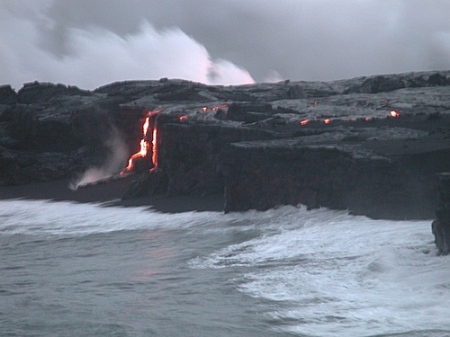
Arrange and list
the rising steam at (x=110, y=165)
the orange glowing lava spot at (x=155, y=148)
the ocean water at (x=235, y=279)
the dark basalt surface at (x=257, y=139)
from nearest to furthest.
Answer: the ocean water at (x=235, y=279) → the dark basalt surface at (x=257, y=139) → the orange glowing lava spot at (x=155, y=148) → the rising steam at (x=110, y=165)

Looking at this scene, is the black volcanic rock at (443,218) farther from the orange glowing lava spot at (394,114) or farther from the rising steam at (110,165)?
the rising steam at (110,165)

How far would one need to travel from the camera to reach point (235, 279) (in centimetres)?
1436

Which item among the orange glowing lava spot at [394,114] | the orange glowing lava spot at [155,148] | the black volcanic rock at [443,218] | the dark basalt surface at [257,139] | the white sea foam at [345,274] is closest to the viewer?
the white sea foam at [345,274]

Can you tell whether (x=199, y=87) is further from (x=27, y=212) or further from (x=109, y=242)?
(x=109, y=242)

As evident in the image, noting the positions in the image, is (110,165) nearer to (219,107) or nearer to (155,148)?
(155,148)

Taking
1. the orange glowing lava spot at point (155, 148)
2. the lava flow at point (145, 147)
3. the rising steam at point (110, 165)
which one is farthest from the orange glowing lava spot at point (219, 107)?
the rising steam at point (110, 165)

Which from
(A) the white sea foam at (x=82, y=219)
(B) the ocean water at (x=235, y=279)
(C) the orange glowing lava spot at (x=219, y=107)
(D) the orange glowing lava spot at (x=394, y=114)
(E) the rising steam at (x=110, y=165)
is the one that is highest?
(C) the orange glowing lava spot at (x=219, y=107)

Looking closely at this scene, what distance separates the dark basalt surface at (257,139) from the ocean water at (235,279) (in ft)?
2.61

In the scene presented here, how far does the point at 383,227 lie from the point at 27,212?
1478cm

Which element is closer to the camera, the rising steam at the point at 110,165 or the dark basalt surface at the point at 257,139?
the dark basalt surface at the point at 257,139

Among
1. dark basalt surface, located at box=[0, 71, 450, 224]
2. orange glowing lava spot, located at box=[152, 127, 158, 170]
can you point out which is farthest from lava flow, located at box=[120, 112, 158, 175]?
dark basalt surface, located at box=[0, 71, 450, 224]

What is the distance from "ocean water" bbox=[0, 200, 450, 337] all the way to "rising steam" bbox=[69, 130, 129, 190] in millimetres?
11583

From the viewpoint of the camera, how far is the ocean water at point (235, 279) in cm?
1138

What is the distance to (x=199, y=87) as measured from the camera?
36.3 meters
